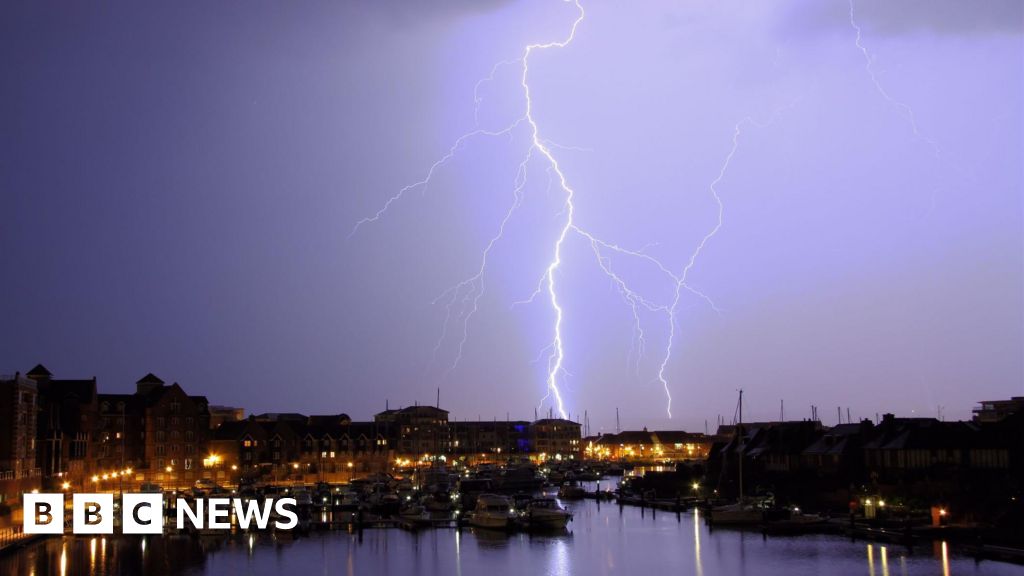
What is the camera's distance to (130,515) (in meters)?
53.6

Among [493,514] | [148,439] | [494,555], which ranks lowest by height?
[494,555]

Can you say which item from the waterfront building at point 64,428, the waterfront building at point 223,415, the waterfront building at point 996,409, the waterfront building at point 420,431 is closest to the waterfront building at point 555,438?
the waterfront building at point 420,431

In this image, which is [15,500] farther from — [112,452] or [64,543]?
[112,452]

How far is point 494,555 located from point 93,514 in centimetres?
2379

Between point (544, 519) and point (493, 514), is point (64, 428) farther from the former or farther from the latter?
point (544, 519)

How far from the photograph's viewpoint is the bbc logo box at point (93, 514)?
49438 millimetres

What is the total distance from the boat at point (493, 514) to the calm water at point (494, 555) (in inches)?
47.2

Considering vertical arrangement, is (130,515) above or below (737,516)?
above

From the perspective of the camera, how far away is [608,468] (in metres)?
145

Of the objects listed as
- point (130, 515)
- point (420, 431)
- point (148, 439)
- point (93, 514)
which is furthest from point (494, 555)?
point (420, 431)

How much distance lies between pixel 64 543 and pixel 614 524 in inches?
1328

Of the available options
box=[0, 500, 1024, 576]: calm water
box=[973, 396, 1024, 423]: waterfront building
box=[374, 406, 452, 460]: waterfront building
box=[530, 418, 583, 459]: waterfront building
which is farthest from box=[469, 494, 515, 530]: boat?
box=[530, 418, 583, 459]: waterfront building

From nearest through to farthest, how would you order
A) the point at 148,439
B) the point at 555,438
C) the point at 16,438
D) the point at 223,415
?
the point at 16,438
the point at 148,439
the point at 223,415
the point at 555,438

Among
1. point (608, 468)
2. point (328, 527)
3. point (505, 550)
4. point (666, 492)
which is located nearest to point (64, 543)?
point (328, 527)
